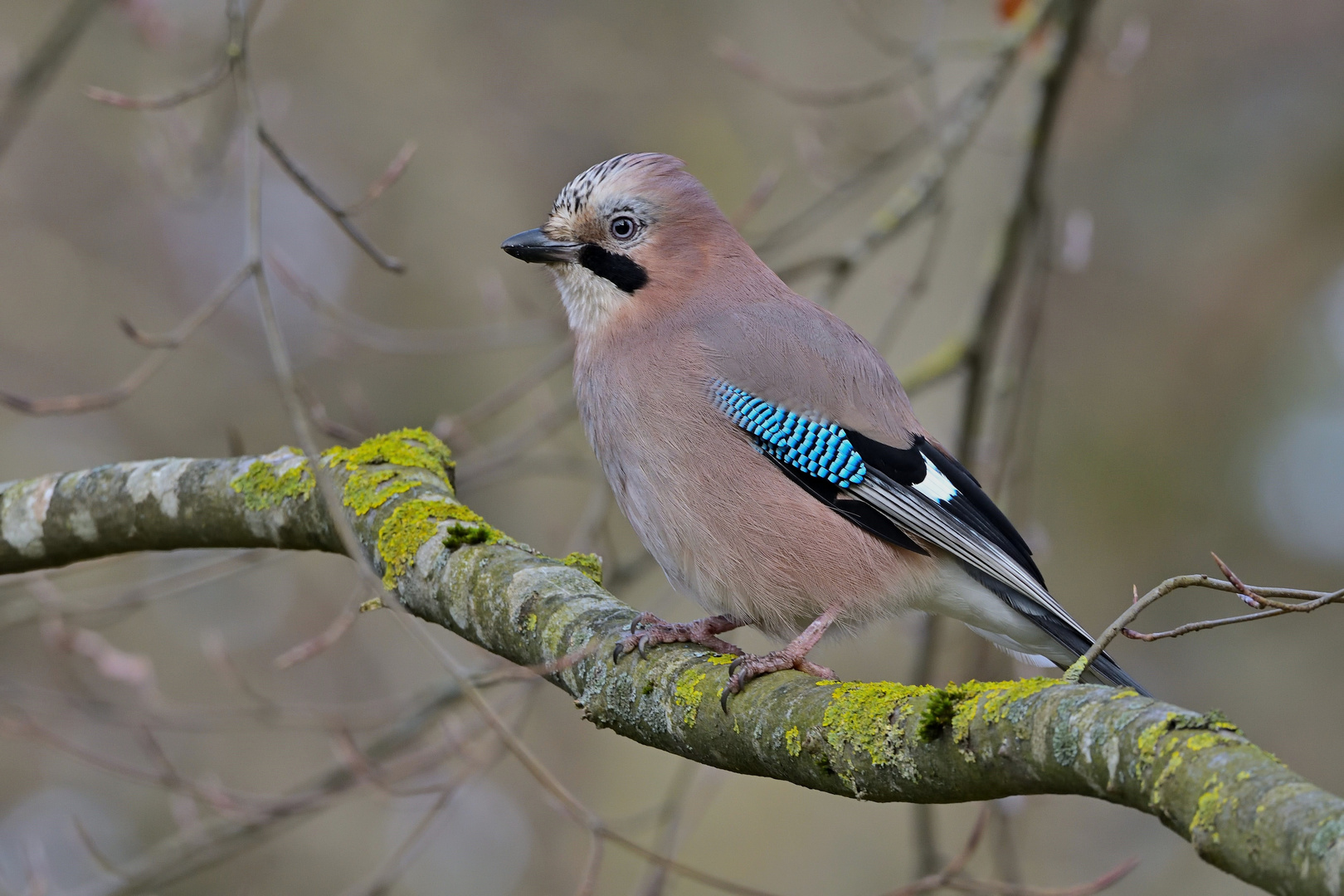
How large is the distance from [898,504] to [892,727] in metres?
1.35

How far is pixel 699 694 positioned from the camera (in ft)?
8.00

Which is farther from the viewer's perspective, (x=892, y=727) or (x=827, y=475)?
(x=827, y=475)

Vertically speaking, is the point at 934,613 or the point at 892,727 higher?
the point at 934,613

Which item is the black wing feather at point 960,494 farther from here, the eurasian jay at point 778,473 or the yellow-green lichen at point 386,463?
the yellow-green lichen at point 386,463

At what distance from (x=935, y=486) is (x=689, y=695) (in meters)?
1.19

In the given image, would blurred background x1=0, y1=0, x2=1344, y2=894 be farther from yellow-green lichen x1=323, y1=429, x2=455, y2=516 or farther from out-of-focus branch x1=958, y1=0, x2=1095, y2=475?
yellow-green lichen x1=323, y1=429, x2=455, y2=516

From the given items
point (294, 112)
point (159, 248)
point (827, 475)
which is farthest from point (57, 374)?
point (827, 475)

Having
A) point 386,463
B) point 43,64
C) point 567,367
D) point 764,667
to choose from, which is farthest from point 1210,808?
point 567,367

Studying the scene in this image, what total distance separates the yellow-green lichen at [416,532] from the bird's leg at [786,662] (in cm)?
72

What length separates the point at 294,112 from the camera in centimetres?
788

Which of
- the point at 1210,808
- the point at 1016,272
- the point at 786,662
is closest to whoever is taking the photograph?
the point at 1210,808

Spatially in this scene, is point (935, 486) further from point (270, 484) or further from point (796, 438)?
point (270, 484)

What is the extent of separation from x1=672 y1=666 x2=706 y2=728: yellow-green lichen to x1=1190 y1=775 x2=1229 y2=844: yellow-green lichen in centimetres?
106

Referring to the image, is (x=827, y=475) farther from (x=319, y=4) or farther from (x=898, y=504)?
(x=319, y=4)
